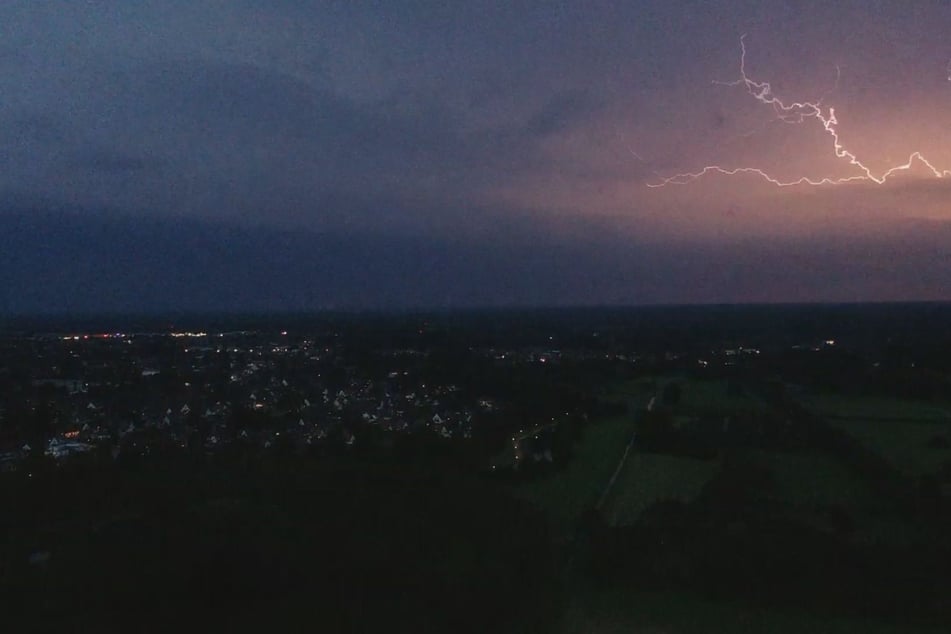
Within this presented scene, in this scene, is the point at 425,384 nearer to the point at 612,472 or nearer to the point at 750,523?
the point at 612,472

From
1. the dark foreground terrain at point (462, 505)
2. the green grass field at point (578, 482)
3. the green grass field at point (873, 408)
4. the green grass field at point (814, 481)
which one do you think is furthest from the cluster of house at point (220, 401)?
the green grass field at point (873, 408)

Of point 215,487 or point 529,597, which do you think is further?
point 215,487

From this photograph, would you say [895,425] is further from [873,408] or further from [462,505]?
[462,505]

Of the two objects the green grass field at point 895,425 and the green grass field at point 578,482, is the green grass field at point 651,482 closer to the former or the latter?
the green grass field at point 578,482

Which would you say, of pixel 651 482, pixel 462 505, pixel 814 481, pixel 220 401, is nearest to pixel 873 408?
pixel 814 481

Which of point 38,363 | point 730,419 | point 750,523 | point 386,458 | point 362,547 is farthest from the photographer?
point 38,363

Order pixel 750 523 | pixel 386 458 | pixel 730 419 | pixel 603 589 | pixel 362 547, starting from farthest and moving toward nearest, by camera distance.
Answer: pixel 730 419 → pixel 386 458 → pixel 750 523 → pixel 603 589 → pixel 362 547

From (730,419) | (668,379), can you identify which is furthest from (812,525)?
(668,379)
